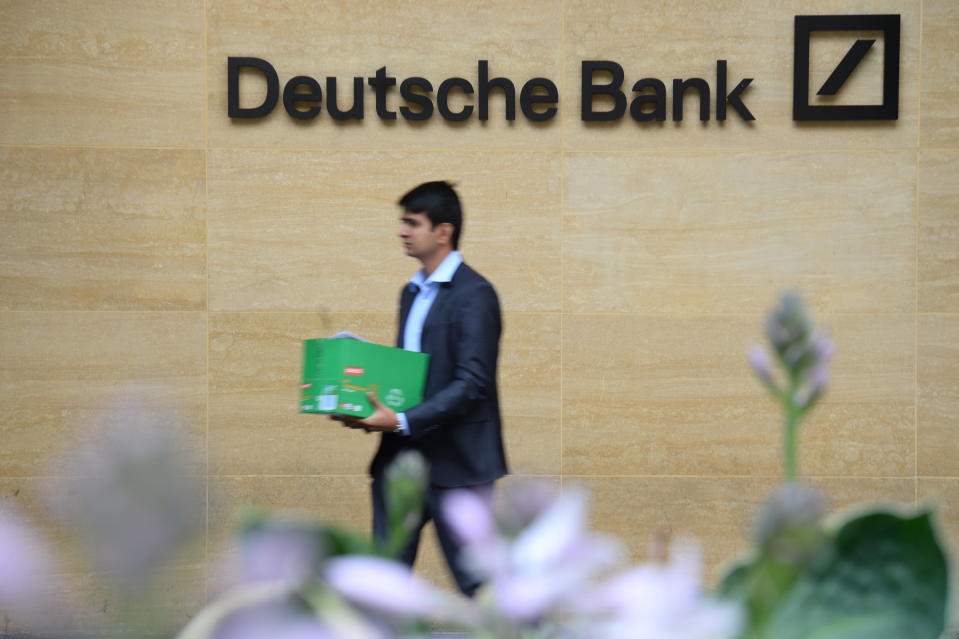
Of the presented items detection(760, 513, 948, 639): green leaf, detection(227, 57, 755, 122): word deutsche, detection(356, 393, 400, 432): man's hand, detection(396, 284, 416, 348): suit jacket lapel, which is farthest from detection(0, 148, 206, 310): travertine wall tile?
detection(760, 513, 948, 639): green leaf

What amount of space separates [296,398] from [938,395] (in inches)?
130

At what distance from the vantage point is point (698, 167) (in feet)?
20.4

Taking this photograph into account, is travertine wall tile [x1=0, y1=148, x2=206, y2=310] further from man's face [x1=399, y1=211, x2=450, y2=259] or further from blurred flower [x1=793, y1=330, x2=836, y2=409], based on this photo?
blurred flower [x1=793, y1=330, x2=836, y2=409]

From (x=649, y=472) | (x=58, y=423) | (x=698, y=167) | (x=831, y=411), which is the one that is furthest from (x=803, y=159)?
(x=58, y=423)

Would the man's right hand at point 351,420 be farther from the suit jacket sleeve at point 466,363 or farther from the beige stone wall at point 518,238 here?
the beige stone wall at point 518,238

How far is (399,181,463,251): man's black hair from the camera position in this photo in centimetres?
Answer: 420

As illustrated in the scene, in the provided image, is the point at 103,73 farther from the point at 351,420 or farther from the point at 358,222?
the point at 351,420

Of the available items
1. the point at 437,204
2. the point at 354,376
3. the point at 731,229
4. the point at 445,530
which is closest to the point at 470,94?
the point at 731,229

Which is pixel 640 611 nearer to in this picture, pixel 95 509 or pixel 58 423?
pixel 95 509

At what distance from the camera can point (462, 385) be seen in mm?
3947

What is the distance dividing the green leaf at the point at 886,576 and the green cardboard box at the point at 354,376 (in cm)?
315

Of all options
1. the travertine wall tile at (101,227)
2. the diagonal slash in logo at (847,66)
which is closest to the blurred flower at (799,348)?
the travertine wall tile at (101,227)

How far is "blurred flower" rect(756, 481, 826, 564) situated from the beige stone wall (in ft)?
19.0

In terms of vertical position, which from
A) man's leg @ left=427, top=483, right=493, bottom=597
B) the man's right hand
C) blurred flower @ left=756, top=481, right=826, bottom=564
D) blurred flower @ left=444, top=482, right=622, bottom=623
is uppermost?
blurred flower @ left=756, top=481, right=826, bottom=564
